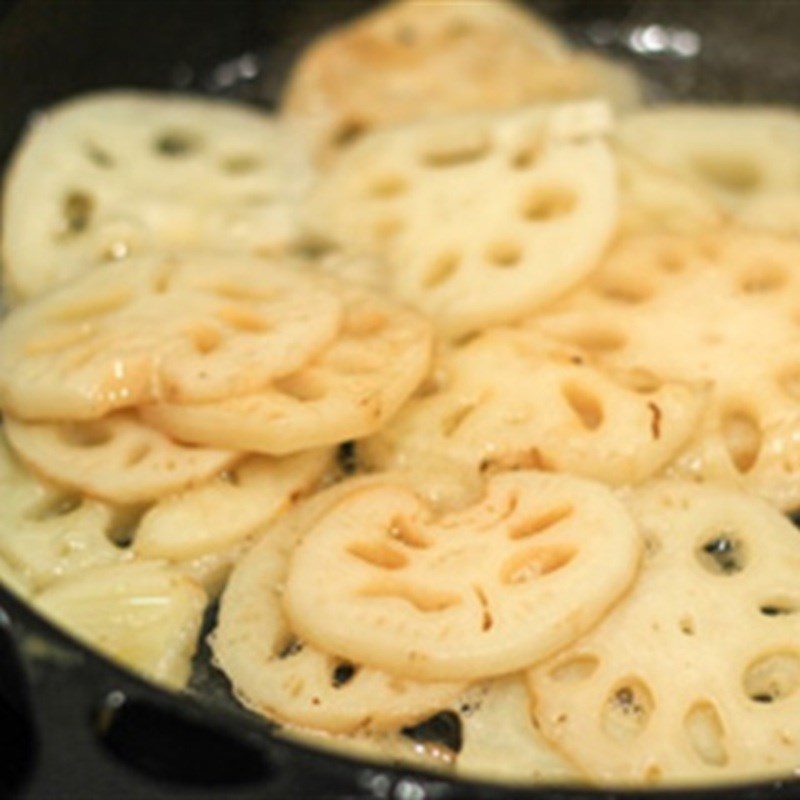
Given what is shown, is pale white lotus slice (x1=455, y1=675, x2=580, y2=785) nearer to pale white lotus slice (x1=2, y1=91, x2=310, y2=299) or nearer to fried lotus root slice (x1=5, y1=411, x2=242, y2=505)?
fried lotus root slice (x1=5, y1=411, x2=242, y2=505)

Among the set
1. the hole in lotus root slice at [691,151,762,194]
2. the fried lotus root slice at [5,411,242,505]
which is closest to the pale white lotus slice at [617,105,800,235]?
A: the hole in lotus root slice at [691,151,762,194]

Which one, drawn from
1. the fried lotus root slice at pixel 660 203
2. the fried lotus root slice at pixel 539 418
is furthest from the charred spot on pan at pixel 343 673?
the fried lotus root slice at pixel 660 203

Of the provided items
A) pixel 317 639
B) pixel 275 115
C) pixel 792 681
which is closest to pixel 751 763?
pixel 792 681

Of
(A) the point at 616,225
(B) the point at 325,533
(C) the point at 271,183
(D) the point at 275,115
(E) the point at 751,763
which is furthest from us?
(D) the point at 275,115

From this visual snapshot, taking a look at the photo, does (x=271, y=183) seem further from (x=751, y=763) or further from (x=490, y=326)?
(x=751, y=763)

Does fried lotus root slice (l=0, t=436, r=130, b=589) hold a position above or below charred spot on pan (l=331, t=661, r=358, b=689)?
above

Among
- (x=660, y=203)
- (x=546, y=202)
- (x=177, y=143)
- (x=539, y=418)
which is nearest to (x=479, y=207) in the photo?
(x=546, y=202)

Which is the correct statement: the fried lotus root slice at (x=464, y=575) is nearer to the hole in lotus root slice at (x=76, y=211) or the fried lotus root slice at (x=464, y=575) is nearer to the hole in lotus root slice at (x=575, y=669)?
the hole in lotus root slice at (x=575, y=669)
